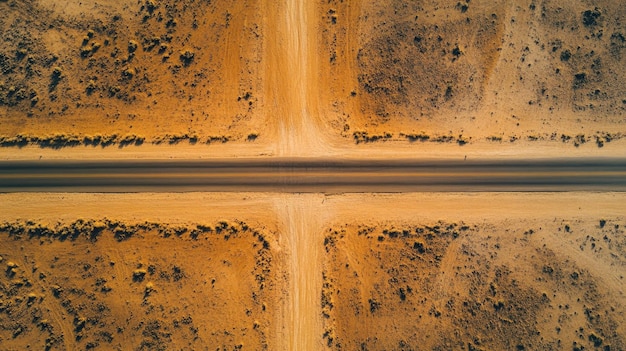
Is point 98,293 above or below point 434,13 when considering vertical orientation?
below

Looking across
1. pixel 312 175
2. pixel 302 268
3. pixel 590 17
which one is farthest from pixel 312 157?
pixel 590 17

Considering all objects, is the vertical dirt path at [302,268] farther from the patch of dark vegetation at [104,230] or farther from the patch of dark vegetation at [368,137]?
the patch of dark vegetation at [368,137]

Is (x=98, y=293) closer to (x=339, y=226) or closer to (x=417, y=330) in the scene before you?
(x=339, y=226)

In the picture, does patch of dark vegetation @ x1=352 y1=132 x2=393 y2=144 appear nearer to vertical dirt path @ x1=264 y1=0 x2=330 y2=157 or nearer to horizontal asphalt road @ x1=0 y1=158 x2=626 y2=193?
horizontal asphalt road @ x1=0 y1=158 x2=626 y2=193

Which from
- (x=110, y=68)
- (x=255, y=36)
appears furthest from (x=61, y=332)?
(x=255, y=36)

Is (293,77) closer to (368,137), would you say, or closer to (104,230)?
(368,137)

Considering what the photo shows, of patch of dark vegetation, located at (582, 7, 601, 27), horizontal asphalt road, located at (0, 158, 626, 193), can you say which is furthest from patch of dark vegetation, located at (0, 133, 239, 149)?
patch of dark vegetation, located at (582, 7, 601, 27)
